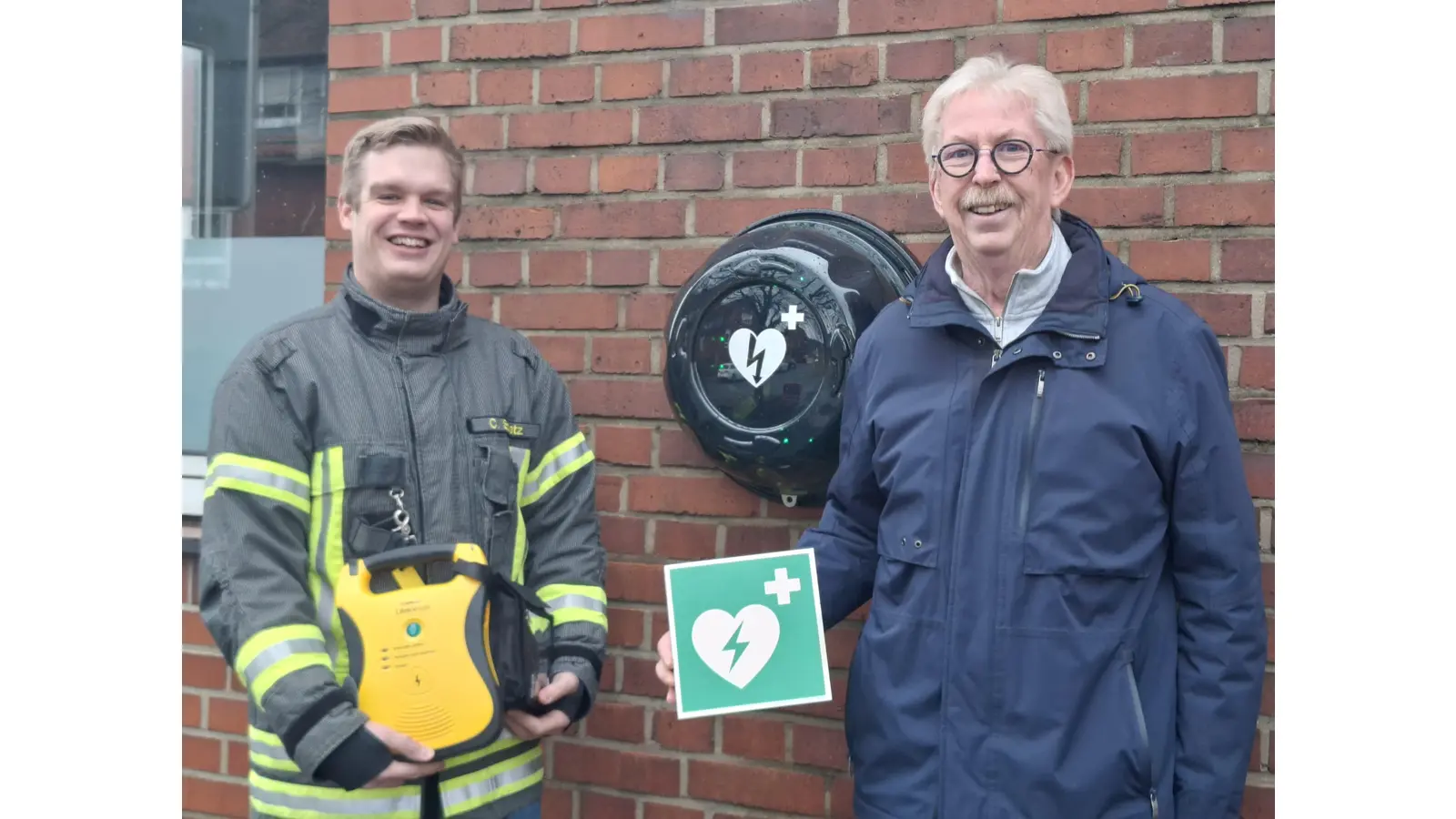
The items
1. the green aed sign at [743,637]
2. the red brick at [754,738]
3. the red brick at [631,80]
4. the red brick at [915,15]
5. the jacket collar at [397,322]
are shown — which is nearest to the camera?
the green aed sign at [743,637]

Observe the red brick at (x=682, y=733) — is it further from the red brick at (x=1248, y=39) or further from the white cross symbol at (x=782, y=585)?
the red brick at (x=1248, y=39)

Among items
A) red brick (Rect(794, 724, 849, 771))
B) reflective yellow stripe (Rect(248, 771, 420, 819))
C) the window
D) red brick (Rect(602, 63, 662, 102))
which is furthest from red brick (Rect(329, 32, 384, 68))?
red brick (Rect(794, 724, 849, 771))

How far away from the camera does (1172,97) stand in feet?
9.37

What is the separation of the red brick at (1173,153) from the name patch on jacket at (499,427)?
146 cm

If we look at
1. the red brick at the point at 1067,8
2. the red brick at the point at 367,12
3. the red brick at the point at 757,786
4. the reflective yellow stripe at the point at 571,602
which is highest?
the red brick at the point at 367,12

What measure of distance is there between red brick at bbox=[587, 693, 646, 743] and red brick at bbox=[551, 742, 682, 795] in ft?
0.12

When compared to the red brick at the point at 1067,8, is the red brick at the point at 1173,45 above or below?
below

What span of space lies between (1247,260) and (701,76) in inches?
55.1

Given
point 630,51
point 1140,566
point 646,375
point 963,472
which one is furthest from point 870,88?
point 1140,566

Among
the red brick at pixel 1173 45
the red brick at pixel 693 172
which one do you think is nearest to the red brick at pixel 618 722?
the red brick at pixel 693 172

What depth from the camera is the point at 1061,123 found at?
2.42 metres

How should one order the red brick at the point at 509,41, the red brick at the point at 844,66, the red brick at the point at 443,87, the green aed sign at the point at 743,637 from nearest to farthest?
the green aed sign at the point at 743,637 → the red brick at the point at 844,66 → the red brick at the point at 509,41 → the red brick at the point at 443,87

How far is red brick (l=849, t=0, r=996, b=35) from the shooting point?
302 centimetres

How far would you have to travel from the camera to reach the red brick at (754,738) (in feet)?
10.7
